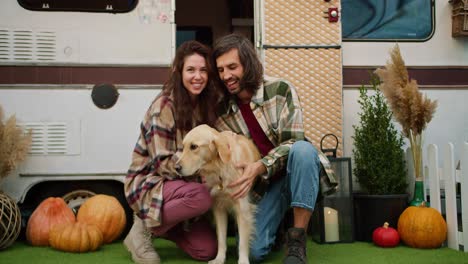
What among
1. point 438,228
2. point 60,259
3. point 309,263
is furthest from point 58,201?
point 438,228

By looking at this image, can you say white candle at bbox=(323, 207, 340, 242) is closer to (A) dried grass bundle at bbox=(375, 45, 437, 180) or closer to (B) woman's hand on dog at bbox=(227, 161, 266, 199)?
(A) dried grass bundle at bbox=(375, 45, 437, 180)

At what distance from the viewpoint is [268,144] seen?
379cm

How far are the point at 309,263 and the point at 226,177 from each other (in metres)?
0.79

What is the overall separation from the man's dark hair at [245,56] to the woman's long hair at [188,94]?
0.09 m

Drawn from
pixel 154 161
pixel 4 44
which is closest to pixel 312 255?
pixel 154 161

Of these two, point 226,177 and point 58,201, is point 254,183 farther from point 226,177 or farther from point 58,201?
point 58,201

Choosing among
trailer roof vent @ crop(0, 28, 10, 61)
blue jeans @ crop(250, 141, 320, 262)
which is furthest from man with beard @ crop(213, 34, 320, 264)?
trailer roof vent @ crop(0, 28, 10, 61)

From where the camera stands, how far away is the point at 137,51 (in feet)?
15.2

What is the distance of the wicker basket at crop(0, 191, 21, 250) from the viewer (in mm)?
4148

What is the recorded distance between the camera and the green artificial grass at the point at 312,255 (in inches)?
147

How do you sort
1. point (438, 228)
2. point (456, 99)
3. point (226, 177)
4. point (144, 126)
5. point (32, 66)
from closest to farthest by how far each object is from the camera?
1. point (226, 177)
2. point (144, 126)
3. point (438, 228)
4. point (32, 66)
5. point (456, 99)

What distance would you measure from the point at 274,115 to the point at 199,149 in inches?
25.2

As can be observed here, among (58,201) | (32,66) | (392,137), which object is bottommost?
(58,201)

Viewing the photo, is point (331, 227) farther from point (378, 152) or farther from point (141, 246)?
point (141, 246)
